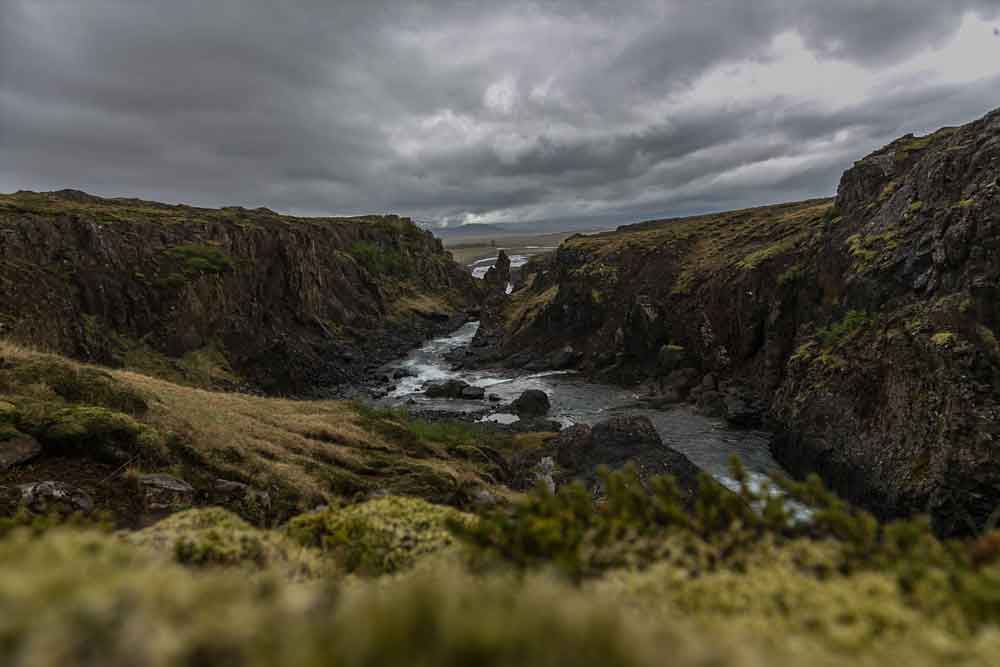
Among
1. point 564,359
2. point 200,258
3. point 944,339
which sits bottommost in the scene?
point 564,359

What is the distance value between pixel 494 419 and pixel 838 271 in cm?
2491

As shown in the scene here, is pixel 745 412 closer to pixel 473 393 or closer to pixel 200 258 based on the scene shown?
pixel 473 393

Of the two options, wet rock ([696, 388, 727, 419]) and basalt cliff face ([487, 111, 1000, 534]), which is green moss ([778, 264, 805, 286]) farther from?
wet rock ([696, 388, 727, 419])

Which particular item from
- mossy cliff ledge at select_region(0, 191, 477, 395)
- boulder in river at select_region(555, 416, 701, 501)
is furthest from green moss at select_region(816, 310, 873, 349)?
mossy cliff ledge at select_region(0, 191, 477, 395)

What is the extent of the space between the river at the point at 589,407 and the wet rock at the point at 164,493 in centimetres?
1618

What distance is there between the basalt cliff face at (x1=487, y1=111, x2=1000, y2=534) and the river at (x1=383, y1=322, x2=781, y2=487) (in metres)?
1.86

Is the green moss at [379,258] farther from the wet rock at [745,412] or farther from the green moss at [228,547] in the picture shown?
the green moss at [228,547]

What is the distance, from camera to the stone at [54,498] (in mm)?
7512

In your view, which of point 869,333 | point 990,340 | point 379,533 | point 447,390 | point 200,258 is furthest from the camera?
point 200,258

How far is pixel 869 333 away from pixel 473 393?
30250mm

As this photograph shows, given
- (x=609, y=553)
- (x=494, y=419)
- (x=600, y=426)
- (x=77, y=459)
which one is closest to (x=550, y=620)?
(x=609, y=553)

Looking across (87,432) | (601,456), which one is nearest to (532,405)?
(601,456)

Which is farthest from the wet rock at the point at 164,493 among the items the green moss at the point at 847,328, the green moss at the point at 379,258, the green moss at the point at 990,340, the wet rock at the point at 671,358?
the green moss at the point at 379,258

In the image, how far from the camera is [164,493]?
9.20 metres
